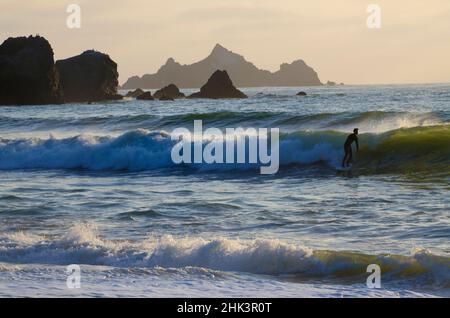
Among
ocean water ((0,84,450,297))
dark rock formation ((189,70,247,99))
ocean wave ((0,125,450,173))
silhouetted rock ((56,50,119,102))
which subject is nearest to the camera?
ocean water ((0,84,450,297))

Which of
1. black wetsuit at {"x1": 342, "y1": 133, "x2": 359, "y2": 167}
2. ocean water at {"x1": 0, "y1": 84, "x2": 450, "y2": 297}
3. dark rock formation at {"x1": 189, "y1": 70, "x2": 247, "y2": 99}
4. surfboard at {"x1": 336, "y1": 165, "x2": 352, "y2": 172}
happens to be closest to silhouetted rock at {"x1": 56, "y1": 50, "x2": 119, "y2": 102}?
dark rock formation at {"x1": 189, "y1": 70, "x2": 247, "y2": 99}

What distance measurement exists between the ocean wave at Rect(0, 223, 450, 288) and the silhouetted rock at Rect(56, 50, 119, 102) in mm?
107895

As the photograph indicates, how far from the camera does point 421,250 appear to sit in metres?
11.6

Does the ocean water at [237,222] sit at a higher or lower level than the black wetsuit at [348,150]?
lower

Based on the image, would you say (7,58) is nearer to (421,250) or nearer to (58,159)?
(58,159)

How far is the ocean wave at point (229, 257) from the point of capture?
11266 mm

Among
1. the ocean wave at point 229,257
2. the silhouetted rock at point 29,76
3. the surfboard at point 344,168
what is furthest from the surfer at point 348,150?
the silhouetted rock at point 29,76

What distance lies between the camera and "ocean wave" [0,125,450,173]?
26.1 m

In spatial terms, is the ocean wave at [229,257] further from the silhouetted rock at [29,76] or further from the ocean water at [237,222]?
the silhouetted rock at [29,76]

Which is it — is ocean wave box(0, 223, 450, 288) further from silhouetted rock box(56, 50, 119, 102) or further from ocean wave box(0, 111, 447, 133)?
silhouetted rock box(56, 50, 119, 102)

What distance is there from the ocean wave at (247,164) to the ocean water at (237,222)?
0.09 meters
